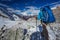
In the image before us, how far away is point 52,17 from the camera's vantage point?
172 centimetres

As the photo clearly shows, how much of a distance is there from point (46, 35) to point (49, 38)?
5cm

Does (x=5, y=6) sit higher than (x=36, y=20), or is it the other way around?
(x=5, y=6)

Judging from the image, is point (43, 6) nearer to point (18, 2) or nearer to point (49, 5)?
point (49, 5)

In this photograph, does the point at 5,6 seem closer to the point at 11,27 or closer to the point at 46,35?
the point at 11,27

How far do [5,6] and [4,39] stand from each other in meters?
0.44

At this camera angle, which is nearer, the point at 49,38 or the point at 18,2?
the point at 49,38

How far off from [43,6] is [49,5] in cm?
8

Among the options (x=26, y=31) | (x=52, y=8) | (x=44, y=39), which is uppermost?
(x=52, y=8)

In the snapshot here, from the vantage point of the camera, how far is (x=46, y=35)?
168 cm

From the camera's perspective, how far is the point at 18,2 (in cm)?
178

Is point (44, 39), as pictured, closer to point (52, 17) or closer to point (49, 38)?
point (49, 38)

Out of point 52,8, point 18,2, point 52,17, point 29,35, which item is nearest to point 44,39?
point 29,35

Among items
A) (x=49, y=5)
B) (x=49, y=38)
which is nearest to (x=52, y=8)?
(x=49, y=5)

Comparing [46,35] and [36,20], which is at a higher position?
[36,20]
